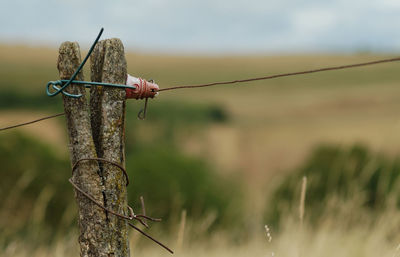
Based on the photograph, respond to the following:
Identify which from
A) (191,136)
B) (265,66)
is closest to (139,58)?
(265,66)

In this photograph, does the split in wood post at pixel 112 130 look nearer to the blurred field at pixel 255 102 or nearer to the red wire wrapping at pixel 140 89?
the red wire wrapping at pixel 140 89

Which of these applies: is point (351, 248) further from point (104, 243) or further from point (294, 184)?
point (294, 184)

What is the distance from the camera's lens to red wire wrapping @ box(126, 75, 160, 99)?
5.87 ft

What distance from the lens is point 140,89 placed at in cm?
181

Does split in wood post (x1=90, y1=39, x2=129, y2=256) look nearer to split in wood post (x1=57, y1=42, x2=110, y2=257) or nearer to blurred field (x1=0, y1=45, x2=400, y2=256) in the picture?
split in wood post (x1=57, y1=42, x2=110, y2=257)

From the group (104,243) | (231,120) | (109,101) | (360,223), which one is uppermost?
(109,101)

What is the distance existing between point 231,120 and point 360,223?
101ft

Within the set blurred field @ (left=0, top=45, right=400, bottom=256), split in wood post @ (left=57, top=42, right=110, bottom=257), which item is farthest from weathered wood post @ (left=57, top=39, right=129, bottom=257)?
blurred field @ (left=0, top=45, right=400, bottom=256)

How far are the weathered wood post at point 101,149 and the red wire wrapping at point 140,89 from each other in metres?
0.07

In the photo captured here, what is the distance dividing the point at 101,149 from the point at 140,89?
0.79ft

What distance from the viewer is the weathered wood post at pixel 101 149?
5.54ft

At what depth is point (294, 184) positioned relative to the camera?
1104 cm

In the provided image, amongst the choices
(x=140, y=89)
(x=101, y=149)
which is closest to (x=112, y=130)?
(x=101, y=149)

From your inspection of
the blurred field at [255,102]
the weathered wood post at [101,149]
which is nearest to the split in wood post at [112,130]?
the weathered wood post at [101,149]
